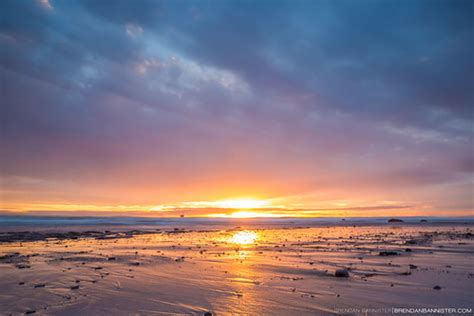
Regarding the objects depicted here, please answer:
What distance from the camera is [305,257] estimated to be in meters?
17.0

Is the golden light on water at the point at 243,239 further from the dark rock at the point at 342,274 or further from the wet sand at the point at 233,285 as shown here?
the dark rock at the point at 342,274

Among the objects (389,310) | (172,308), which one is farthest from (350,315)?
(172,308)

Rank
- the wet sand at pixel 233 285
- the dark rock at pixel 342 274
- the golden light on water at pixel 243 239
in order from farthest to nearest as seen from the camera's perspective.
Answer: the golden light on water at pixel 243 239, the dark rock at pixel 342 274, the wet sand at pixel 233 285

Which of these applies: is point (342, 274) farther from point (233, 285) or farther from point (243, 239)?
point (243, 239)

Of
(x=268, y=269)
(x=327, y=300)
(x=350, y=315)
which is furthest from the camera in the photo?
(x=268, y=269)

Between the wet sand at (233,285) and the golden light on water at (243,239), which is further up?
the wet sand at (233,285)

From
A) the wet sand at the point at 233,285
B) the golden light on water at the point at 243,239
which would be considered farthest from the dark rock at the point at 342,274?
the golden light on water at the point at 243,239

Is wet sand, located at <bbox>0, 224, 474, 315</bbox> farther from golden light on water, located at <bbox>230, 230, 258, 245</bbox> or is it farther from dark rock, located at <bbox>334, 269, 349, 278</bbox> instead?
golden light on water, located at <bbox>230, 230, 258, 245</bbox>

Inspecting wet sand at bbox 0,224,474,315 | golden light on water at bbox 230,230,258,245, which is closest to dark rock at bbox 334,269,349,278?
wet sand at bbox 0,224,474,315

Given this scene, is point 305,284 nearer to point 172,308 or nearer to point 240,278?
point 240,278

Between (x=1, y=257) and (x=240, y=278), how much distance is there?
44.3 feet

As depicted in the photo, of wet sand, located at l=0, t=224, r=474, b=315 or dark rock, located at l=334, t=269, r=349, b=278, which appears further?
dark rock, located at l=334, t=269, r=349, b=278

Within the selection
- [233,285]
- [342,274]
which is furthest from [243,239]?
[233,285]

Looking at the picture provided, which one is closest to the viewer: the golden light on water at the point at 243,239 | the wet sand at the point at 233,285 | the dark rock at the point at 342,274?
the wet sand at the point at 233,285
